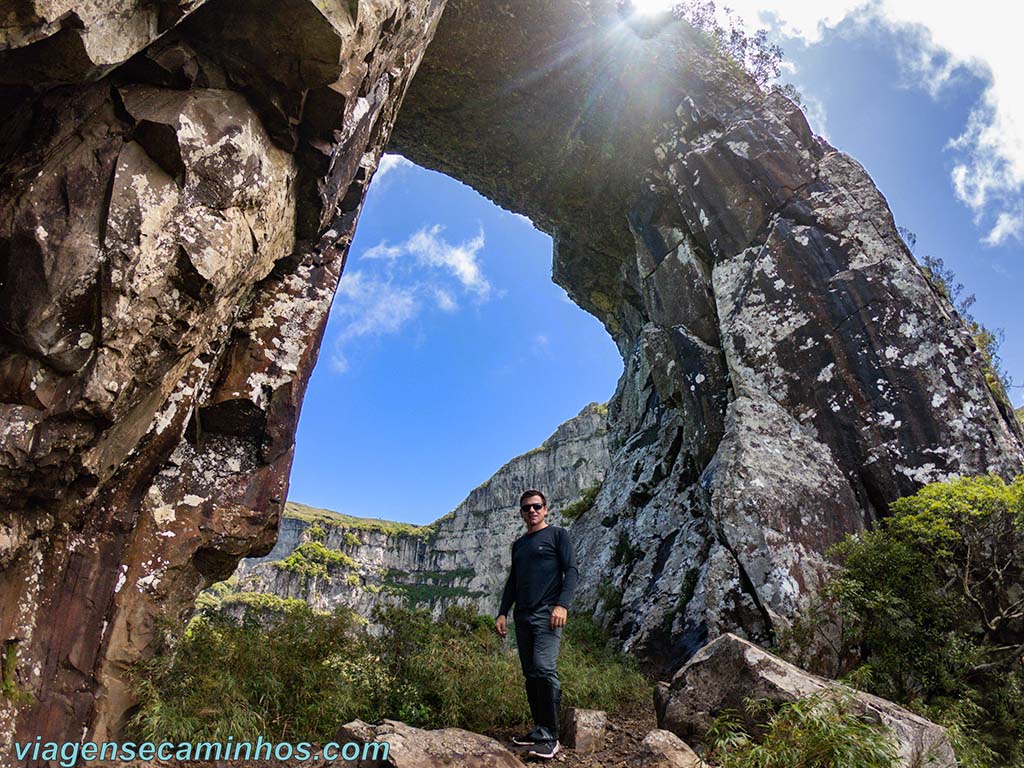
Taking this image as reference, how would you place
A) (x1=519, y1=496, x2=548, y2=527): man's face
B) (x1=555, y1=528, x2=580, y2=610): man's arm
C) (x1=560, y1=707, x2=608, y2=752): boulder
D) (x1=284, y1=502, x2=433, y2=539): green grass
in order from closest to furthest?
(x1=555, y1=528, x2=580, y2=610): man's arm
(x1=560, y1=707, x2=608, y2=752): boulder
(x1=519, y1=496, x2=548, y2=527): man's face
(x1=284, y1=502, x2=433, y2=539): green grass

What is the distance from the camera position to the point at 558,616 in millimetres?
5785

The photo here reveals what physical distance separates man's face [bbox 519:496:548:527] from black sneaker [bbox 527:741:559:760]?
213 centimetres

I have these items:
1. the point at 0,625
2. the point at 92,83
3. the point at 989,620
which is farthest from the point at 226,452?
the point at 989,620

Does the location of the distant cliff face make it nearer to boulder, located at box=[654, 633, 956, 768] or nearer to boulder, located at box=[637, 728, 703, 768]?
boulder, located at box=[654, 633, 956, 768]

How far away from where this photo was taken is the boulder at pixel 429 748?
473cm

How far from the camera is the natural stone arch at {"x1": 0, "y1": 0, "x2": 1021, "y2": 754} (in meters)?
5.37

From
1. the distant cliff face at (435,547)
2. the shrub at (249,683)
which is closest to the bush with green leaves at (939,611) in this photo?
the shrub at (249,683)

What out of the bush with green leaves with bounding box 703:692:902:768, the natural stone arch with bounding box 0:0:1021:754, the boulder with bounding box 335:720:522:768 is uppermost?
the natural stone arch with bounding box 0:0:1021:754

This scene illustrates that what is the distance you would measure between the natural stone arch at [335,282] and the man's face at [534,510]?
414 cm

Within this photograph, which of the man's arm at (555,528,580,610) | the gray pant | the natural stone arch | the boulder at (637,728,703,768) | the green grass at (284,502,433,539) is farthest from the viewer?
the green grass at (284,502,433,539)

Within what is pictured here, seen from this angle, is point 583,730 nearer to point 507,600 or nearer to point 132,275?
point 507,600

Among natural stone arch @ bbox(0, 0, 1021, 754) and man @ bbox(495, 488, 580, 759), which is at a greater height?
natural stone arch @ bbox(0, 0, 1021, 754)

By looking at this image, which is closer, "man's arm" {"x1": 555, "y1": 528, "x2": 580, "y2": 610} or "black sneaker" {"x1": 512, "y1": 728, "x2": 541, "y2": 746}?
"black sneaker" {"x1": 512, "y1": 728, "x2": 541, "y2": 746}

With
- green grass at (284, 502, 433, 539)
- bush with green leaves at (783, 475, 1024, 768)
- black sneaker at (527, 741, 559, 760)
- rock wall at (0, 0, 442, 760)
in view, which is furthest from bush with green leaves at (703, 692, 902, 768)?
green grass at (284, 502, 433, 539)
